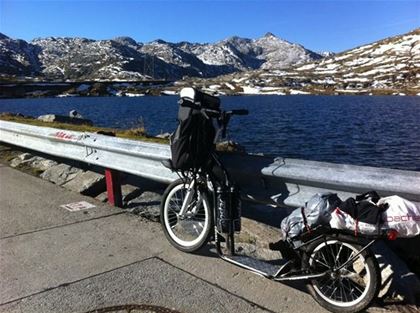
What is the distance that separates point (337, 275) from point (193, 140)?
6.01 feet

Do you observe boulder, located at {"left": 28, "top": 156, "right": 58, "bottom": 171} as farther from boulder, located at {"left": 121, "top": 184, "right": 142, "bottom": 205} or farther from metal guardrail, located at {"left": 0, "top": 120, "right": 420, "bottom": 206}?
boulder, located at {"left": 121, "top": 184, "right": 142, "bottom": 205}

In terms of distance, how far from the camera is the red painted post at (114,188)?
22.7 feet

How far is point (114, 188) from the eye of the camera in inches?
274

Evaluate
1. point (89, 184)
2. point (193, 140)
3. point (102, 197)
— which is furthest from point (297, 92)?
point (193, 140)

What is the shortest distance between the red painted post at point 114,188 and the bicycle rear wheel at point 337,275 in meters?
3.61

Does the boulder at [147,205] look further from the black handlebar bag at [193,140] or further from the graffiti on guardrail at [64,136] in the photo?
the black handlebar bag at [193,140]

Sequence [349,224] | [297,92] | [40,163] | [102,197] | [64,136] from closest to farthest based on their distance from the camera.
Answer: [349,224]
[102,197]
[64,136]
[40,163]
[297,92]

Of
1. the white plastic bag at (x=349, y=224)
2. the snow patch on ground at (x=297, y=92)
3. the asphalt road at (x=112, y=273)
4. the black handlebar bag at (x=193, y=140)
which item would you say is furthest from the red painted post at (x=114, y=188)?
the snow patch on ground at (x=297, y=92)

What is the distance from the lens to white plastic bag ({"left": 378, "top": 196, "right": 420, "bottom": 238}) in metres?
3.54

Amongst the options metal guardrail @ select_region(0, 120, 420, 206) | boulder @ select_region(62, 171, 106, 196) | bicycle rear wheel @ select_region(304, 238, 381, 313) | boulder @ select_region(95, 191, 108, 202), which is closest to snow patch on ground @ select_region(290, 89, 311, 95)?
A: boulder @ select_region(62, 171, 106, 196)

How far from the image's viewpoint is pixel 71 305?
12.8ft

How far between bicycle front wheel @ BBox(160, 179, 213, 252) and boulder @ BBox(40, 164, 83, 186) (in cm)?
356

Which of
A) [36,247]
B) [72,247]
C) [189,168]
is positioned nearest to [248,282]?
[189,168]

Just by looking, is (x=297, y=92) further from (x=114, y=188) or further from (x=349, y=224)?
(x=349, y=224)
